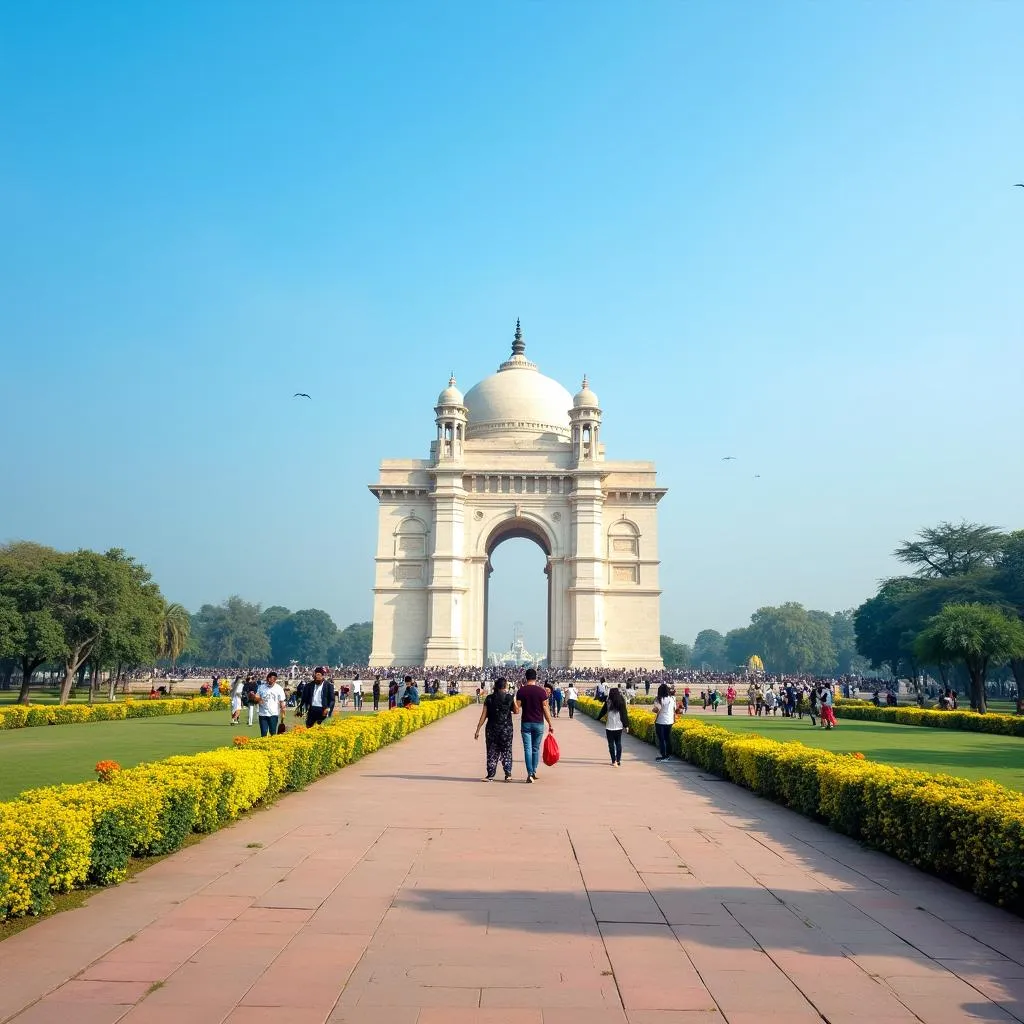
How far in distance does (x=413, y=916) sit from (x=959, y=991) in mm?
2851

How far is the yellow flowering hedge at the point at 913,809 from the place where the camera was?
5.92 metres

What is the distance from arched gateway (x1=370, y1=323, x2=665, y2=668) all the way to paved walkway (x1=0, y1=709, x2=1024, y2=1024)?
42.2m

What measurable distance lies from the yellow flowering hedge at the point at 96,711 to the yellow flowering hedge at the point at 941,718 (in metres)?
21.3

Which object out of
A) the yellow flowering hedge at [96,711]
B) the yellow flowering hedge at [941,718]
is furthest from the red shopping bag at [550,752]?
the yellow flowering hedge at [941,718]

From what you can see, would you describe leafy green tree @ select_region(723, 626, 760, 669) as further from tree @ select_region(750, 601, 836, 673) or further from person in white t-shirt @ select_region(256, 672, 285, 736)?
person in white t-shirt @ select_region(256, 672, 285, 736)

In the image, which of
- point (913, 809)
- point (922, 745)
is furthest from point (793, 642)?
point (913, 809)

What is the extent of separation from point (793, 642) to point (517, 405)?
59525 mm

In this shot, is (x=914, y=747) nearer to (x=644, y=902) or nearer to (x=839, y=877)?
(x=839, y=877)

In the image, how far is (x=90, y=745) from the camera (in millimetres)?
16172

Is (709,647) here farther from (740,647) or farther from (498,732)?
(498,732)

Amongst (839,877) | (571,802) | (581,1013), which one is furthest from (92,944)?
(571,802)

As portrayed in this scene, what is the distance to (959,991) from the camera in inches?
169

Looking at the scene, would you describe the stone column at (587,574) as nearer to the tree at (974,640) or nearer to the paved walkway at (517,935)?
the tree at (974,640)

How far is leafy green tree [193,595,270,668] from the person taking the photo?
104 metres
